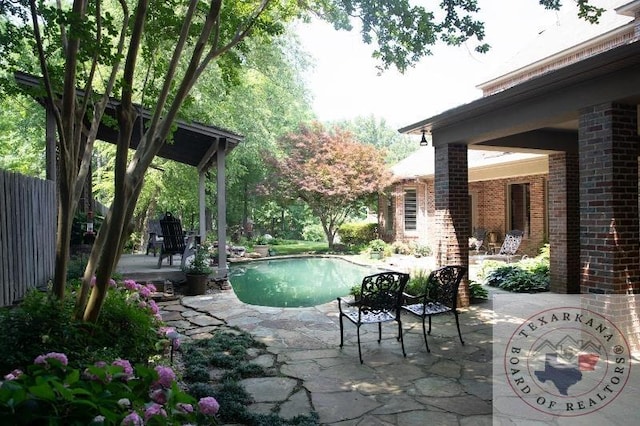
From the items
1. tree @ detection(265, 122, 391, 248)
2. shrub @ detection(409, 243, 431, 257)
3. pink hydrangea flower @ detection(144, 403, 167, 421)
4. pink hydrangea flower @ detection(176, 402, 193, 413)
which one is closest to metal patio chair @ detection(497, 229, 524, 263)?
shrub @ detection(409, 243, 431, 257)

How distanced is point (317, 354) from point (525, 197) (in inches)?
478

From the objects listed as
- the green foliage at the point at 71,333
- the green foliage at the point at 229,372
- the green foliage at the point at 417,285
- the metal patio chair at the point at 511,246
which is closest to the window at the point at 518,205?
the metal patio chair at the point at 511,246

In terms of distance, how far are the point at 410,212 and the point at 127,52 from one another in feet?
48.1

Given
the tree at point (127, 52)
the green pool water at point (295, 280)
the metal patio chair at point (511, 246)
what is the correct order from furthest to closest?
the metal patio chair at point (511, 246), the green pool water at point (295, 280), the tree at point (127, 52)

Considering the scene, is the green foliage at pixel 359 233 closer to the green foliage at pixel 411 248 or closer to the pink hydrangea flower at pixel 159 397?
the green foliage at pixel 411 248

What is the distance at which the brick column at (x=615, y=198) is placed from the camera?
177 inches

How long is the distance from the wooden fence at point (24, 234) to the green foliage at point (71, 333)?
4.96 ft

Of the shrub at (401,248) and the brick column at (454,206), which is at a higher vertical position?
the brick column at (454,206)

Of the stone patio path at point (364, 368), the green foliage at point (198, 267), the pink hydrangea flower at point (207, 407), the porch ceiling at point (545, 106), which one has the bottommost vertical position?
the stone patio path at point (364, 368)

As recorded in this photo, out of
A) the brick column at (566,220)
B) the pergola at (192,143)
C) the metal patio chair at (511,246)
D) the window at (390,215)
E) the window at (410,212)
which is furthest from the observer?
the window at (390,215)

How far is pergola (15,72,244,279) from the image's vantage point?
22.4 ft

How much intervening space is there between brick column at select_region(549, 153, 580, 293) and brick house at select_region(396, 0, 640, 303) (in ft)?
0.06

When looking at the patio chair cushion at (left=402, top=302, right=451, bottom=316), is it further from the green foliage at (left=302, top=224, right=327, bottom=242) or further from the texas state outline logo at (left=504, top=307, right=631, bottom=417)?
the green foliage at (left=302, top=224, right=327, bottom=242)

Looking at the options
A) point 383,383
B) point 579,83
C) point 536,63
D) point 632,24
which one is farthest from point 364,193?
point 383,383
